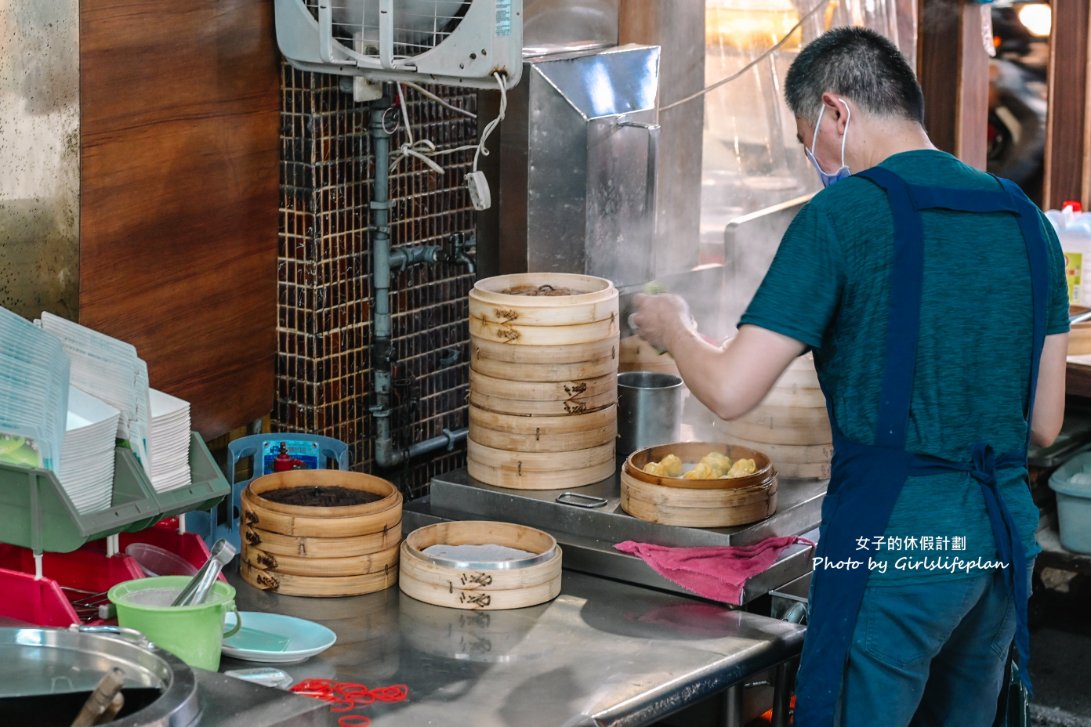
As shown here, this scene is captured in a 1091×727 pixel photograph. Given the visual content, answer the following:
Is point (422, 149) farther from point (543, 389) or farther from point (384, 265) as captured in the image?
point (543, 389)

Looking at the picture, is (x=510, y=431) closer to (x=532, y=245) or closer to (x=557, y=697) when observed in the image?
(x=532, y=245)

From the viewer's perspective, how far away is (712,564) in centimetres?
321

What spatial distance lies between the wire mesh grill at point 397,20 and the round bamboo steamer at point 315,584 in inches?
48.1

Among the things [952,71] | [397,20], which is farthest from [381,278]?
[952,71]

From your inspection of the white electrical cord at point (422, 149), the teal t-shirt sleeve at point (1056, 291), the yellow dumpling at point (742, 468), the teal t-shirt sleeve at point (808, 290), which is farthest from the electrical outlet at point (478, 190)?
the teal t-shirt sleeve at point (1056, 291)

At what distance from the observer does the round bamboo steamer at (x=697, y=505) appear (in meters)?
3.31

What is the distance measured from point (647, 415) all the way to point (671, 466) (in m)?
0.42

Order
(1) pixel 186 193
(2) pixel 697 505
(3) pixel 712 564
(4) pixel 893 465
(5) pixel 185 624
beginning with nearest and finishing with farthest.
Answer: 1. (5) pixel 185 624
2. (4) pixel 893 465
3. (3) pixel 712 564
4. (2) pixel 697 505
5. (1) pixel 186 193

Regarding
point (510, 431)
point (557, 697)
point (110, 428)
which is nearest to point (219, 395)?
point (510, 431)

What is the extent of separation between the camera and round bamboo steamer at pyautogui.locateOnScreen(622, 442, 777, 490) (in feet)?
10.9

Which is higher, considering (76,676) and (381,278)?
(381,278)

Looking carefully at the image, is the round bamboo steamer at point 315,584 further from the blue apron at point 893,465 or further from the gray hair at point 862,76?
the gray hair at point 862,76

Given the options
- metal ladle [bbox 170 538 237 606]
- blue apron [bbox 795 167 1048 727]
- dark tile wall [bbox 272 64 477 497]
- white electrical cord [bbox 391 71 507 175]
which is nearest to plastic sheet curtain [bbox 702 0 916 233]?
dark tile wall [bbox 272 64 477 497]

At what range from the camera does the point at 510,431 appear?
358cm
